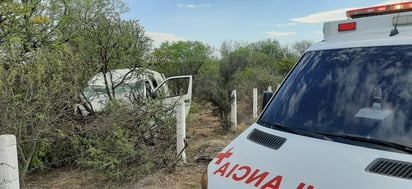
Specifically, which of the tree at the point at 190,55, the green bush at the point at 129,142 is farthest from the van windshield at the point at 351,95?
the tree at the point at 190,55

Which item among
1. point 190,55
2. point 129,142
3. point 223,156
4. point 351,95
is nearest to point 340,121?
point 351,95

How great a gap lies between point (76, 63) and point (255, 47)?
1191 inches

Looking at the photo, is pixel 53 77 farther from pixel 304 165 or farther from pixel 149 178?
pixel 304 165

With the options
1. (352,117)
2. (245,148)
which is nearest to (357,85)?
(352,117)

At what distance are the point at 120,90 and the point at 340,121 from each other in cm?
589

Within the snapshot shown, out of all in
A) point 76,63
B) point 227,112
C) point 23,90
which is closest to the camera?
point 23,90

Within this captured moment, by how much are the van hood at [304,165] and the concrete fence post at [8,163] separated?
181 centimetres

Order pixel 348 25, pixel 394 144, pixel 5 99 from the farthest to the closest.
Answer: pixel 5 99 → pixel 348 25 → pixel 394 144

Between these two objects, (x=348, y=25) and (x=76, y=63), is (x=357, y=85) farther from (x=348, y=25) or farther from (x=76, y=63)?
(x=76, y=63)

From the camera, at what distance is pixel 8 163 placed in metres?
3.40

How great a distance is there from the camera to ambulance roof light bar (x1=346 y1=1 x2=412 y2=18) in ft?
10.6

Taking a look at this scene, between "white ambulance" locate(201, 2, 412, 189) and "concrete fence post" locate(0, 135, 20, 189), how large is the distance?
177 cm

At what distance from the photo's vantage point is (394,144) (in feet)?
7.38

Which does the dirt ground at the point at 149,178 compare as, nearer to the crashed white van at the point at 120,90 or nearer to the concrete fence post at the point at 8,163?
the crashed white van at the point at 120,90
